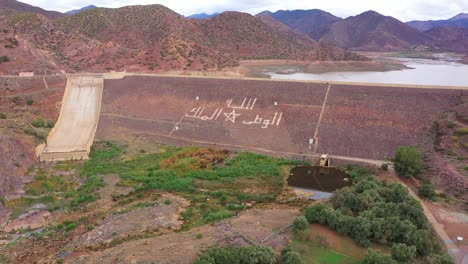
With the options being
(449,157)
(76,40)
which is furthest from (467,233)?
(76,40)

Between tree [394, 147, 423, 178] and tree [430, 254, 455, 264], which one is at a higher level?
tree [394, 147, 423, 178]

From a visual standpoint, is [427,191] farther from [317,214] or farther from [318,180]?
[317,214]

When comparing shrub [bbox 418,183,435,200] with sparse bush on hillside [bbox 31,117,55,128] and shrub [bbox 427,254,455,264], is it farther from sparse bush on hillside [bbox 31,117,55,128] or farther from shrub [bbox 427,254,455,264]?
sparse bush on hillside [bbox 31,117,55,128]

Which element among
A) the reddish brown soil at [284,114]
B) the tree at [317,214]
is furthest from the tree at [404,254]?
the reddish brown soil at [284,114]

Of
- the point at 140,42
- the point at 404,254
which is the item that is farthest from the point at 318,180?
the point at 140,42

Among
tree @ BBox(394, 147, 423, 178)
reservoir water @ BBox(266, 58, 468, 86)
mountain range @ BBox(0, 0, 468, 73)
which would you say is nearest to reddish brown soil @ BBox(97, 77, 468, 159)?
tree @ BBox(394, 147, 423, 178)

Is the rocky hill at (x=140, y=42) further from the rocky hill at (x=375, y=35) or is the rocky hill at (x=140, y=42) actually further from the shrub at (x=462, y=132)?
the rocky hill at (x=375, y=35)

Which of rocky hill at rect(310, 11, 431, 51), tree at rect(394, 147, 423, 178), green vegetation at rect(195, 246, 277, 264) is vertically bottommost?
green vegetation at rect(195, 246, 277, 264)
